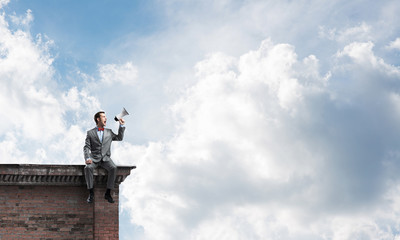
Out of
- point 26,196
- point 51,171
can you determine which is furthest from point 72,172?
point 26,196

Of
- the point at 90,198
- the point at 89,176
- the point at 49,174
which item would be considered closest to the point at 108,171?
the point at 89,176

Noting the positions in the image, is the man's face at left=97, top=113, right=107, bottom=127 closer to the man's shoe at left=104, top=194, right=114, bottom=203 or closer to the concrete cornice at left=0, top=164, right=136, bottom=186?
the concrete cornice at left=0, top=164, right=136, bottom=186

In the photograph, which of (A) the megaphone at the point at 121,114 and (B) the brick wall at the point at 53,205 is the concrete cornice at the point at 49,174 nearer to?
(B) the brick wall at the point at 53,205

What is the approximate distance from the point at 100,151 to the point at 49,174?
1.62 metres

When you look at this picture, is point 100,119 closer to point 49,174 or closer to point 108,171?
point 108,171

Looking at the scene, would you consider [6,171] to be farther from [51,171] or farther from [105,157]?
[105,157]

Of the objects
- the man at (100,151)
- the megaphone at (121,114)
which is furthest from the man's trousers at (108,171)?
the megaphone at (121,114)

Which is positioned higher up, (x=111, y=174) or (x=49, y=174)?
(x=49, y=174)

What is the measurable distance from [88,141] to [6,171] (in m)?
2.48

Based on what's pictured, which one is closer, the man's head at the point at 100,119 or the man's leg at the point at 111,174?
the man's leg at the point at 111,174

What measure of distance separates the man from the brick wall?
228 mm

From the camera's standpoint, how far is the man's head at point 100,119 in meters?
14.8

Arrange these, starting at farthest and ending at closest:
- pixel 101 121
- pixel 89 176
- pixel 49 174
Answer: pixel 101 121, pixel 49 174, pixel 89 176

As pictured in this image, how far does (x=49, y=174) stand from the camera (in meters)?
14.2
